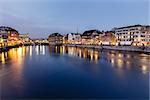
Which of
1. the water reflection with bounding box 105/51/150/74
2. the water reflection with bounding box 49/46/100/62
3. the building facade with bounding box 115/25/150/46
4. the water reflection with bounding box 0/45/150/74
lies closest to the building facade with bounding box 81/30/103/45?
the building facade with bounding box 115/25/150/46

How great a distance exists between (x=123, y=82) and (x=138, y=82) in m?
1.37

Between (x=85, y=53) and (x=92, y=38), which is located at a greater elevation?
(x=92, y=38)

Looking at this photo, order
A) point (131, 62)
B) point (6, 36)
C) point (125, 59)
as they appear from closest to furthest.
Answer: point (131, 62) → point (125, 59) → point (6, 36)

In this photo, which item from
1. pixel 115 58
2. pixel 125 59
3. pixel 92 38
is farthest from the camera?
pixel 92 38

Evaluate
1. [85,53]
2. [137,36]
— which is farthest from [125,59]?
[137,36]

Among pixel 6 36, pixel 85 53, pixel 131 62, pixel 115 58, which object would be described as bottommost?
pixel 131 62

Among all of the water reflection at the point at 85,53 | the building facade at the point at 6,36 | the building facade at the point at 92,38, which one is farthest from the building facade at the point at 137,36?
the building facade at the point at 6,36

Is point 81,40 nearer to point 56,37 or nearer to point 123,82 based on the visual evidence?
point 56,37

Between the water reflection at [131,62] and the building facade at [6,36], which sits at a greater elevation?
the building facade at [6,36]

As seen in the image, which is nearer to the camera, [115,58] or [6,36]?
[115,58]

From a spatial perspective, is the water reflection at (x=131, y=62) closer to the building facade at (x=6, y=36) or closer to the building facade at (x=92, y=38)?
the building facade at (x=6, y=36)

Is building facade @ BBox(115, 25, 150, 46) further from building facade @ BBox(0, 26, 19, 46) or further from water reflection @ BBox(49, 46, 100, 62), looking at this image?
building facade @ BBox(0, 26, 19, 46)

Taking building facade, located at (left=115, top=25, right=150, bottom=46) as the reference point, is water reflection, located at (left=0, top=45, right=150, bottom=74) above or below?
below

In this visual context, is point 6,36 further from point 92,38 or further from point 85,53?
point 85,53
